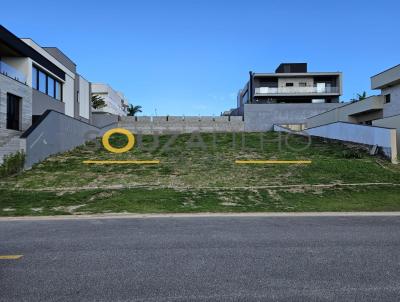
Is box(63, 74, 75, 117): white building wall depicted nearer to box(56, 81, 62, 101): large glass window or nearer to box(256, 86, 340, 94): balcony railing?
box(56, 81, 62, 101): large glass window

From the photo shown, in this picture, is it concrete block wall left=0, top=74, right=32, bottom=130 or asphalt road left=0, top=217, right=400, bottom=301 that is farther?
concrete block wall left=0, top=74, right=32, bottom=130

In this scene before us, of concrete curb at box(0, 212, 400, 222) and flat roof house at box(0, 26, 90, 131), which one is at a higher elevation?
flat roof house at box(0, 26, 90, 131)

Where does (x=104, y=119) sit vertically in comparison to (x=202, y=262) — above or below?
above

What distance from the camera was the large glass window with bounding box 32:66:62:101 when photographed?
29.3 m

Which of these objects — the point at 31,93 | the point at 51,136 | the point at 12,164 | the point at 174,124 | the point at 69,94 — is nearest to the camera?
the point at 12,164

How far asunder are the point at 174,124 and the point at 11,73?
2286cm

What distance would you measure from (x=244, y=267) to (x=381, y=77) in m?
34.5

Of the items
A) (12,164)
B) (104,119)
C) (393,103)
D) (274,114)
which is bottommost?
(12,164)

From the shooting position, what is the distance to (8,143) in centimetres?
2030

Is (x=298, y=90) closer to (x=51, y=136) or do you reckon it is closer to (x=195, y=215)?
(x=51, y=136)

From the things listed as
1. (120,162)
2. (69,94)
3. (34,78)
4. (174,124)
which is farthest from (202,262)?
(174,124)

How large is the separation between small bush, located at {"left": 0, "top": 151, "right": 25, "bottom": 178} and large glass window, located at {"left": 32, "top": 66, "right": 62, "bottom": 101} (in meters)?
9.89

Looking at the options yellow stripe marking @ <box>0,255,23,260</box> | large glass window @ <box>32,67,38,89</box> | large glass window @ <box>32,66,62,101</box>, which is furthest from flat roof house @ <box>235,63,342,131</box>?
yellow stripe marking @ <box>0,255,23,260</box>

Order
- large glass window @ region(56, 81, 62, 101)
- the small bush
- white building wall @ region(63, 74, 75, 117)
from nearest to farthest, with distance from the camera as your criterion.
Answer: the small bush
large glass window @ region(56, 81, 62, 101)
white building wall @ region(63, 74, 75, 117)
